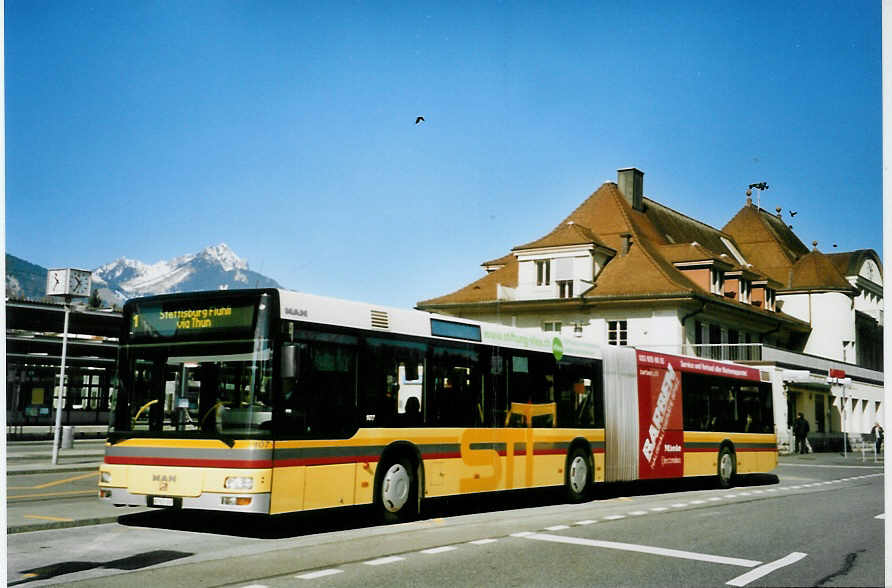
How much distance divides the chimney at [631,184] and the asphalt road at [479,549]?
4397cm

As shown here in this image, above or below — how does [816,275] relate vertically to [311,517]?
above

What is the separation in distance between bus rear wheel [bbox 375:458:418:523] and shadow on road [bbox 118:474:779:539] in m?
0.20

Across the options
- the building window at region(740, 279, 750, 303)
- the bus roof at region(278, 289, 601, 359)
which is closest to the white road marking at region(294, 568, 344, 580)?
the bus roof at region(278, 289, 601, 359)

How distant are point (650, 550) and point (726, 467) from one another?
12048 mm

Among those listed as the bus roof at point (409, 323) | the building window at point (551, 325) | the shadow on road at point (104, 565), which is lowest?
the shadow on road at point (104, 565)

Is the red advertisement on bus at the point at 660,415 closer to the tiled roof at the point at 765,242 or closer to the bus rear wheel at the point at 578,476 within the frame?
the bus rear wheel at the point at 578,476

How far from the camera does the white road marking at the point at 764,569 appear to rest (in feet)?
27.1

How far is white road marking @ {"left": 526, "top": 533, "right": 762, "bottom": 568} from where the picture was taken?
941cm

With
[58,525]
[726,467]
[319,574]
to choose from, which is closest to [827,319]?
[726,467]

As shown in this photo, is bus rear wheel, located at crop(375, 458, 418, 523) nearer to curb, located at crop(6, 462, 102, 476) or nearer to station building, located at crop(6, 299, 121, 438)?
curb, located at crop(6, 462, 102, 476)

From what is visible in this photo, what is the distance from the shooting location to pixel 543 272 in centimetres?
5156

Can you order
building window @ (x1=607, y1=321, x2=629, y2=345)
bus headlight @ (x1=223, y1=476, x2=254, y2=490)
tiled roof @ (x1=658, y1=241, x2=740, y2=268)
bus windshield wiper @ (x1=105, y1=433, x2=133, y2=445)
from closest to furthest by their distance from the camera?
bus headlight @ (x1=223, y1=476, x2=254, y2=490) < bus windshield wiper @ (x1=105, y1=433, x2=133, y2=445) < building window @ (x1=607, y1=321, x2=629, y2=345) < tiled roof @ (x1=658, y1=241, x2=740, y2=268)

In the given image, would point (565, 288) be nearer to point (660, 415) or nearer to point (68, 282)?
point (68, 282)

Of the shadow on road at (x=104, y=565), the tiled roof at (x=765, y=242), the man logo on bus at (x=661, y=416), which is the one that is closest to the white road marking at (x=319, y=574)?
the shadow on road at (x=104, y=565)
